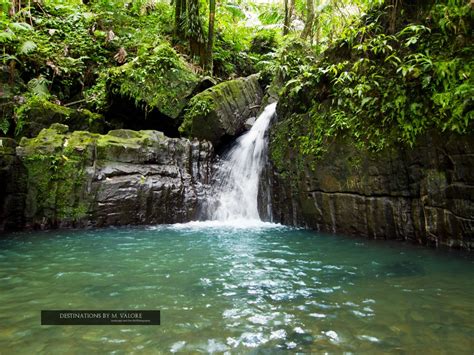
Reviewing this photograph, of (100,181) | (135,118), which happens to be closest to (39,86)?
(135,118)

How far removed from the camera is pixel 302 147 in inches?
334

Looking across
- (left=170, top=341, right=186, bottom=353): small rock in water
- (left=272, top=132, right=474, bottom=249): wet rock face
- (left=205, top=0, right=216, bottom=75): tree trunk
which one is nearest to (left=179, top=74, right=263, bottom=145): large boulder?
(left=205, top=0, right=216, bottom=75): tree trunk

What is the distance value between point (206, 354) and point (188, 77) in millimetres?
10637

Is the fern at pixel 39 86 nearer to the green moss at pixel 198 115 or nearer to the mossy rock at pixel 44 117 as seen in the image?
the mossy rock at pixel 44 117

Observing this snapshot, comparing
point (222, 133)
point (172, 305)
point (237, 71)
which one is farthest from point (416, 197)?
point (237, 71)

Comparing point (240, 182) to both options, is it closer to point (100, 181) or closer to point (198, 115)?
point (198, 115)

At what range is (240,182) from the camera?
10516mm

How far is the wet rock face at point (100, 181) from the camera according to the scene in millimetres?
8086

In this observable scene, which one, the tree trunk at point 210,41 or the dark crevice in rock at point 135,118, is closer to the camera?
the dark crevice in rock at point 135,118

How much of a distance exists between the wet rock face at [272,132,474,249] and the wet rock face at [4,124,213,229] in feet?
11.6

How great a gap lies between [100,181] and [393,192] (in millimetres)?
7088

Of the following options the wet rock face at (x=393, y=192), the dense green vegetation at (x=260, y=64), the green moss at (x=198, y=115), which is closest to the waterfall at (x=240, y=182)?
the dense green vegetation at (x=260, y=64)

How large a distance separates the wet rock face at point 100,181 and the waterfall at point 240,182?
98 centimetres

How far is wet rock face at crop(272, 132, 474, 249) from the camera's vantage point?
5.76 metres
